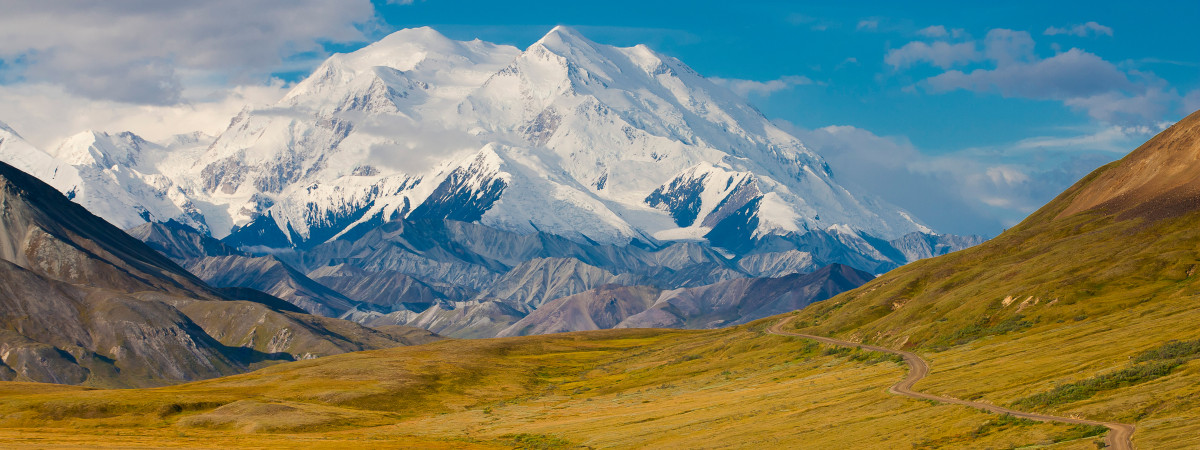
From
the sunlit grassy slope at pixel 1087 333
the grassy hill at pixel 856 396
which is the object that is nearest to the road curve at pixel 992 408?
the sunlit grassy slope at pixel 1087 333

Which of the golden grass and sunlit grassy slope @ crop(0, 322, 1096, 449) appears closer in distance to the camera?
the golden grass

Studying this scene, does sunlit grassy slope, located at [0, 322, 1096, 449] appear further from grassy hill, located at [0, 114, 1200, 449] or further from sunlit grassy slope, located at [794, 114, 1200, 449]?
sunlit grassy slope, located at [794, 114, 1200, 449]

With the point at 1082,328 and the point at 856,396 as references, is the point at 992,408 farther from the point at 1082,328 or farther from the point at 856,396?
the point at 1082,328

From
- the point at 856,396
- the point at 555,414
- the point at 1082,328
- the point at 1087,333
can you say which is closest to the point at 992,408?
the point at 856,396

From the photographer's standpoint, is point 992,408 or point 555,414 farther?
point 555,414

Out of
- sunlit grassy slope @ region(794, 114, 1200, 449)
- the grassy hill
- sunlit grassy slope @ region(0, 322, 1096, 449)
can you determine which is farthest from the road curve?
sunlit grassy slope @ region(0, 322, 1096, 449)

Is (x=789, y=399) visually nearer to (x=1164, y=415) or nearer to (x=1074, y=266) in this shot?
(x=1164, y=415)

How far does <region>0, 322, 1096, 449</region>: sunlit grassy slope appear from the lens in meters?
85.6

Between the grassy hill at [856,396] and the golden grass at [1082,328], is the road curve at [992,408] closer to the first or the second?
the golden grass at [1082,328]

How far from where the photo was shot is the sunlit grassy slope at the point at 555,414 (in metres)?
85.6

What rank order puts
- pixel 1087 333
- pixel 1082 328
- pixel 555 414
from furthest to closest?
pixel 555 414, pixel 1082 328, pixel 1087 333

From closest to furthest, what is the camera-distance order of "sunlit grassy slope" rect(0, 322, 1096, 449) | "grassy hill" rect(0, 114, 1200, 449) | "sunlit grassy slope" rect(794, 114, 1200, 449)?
1. "sunlit grassy slope" rect(794, 114, 1200, 449)
2. "grassy hill" rect(0, 114, 1200, 449)
3. "sunlit grassy slope" rect(0, 322, 1096, 449)

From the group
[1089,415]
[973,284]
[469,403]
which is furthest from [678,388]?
[1089,415]

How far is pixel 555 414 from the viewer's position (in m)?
143
